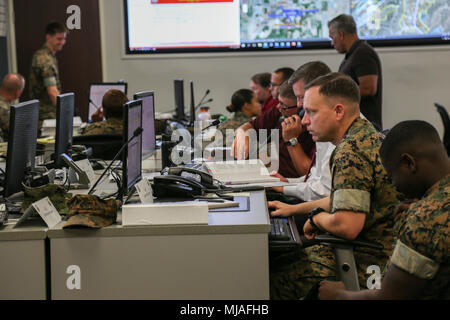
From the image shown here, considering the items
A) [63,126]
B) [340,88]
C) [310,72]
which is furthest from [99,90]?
[340,88]

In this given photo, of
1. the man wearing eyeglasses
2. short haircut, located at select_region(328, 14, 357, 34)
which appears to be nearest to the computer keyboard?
the man wearing eyeglasses

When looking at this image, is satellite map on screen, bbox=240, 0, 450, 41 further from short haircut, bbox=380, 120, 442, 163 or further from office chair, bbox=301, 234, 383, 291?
short haircut, bbox=380, 120, 442, 163

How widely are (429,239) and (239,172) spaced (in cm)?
169

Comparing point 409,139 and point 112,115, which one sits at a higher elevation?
point 409,139

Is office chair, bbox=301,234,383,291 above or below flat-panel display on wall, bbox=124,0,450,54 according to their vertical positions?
below

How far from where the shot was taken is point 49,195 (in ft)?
7.21

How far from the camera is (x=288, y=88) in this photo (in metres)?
3.59

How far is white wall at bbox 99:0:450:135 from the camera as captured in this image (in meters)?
6.64

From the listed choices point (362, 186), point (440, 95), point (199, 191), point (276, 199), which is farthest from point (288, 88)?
point (440, 95)

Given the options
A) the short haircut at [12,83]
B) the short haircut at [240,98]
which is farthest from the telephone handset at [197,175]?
the short haircut at [12,83]

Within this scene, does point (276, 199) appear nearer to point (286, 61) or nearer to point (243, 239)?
point (243, 239)

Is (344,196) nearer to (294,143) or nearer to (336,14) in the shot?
(294,143)

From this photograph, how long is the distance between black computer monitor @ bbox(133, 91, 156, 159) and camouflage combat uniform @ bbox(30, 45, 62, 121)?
338cm

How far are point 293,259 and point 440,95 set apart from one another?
199 inches
